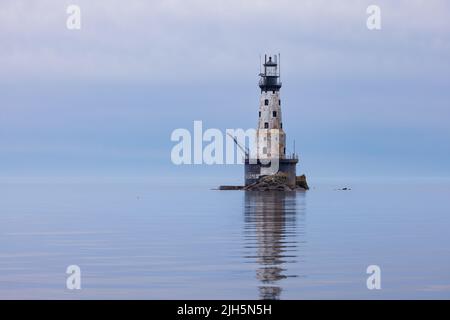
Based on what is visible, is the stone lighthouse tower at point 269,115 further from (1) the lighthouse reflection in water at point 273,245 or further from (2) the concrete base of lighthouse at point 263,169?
(1) the lighthouse reflection in water at point 273,245

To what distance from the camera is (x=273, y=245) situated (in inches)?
1761

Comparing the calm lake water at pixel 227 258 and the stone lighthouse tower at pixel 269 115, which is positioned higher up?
the stone lighthouse tower at pixel 269 115

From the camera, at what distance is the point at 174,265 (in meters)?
37.5

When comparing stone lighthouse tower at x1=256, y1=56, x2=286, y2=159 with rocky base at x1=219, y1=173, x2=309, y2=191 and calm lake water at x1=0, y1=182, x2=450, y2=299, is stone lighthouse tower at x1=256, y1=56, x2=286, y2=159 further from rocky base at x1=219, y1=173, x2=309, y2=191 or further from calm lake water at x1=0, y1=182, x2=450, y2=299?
calm lake water at x1=0, y1=182, x2=450, y2=299

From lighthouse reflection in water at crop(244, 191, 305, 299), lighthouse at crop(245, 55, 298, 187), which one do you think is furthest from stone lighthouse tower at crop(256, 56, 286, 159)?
lighthouse reflection in water at crop(244, 191, 305, 299)

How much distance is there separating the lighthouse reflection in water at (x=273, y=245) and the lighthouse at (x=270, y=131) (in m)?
55.2

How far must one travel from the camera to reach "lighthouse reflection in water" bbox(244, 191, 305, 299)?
32.3 meters

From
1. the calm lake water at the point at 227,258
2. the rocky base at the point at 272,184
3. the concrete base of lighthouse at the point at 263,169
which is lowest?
the calm lake water at the point at 227,258

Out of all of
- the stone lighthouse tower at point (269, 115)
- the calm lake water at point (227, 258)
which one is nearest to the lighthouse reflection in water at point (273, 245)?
the calm lake water at point (227, 258)

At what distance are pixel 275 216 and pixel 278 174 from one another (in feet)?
207

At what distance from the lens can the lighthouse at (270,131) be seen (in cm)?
12938

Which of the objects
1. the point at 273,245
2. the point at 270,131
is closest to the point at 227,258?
the point at 273,245
